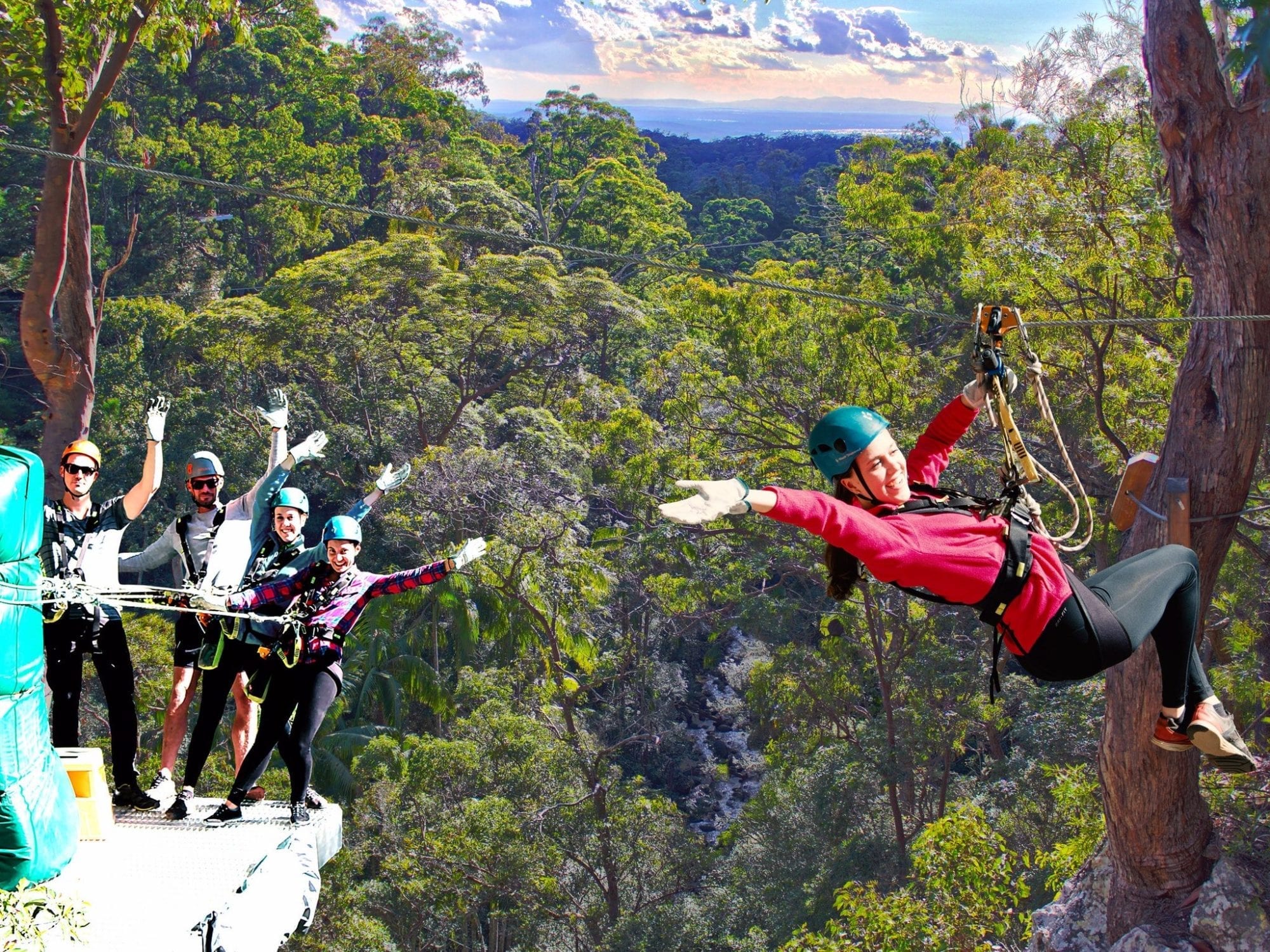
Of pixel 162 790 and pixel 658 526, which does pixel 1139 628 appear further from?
pixel 658 526

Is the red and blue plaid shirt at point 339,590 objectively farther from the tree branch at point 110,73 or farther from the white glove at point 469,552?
the tree branch at point 110,73

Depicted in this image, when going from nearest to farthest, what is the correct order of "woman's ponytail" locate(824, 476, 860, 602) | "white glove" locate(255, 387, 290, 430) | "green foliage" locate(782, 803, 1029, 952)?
"woman's ponytail" locate(824, 476, 860, 602)
"white glove" locate(255, 387, 290, 430)
"green foliage" locate(782, 803, 1029, 952)

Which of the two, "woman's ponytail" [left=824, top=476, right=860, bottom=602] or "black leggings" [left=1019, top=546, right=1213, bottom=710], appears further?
"woman's ponytail" [left=824, top=476, right=860, bottom=602]

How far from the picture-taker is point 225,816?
170 inches

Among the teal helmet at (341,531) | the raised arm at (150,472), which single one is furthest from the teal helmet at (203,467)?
the teal helmet at (341,531)

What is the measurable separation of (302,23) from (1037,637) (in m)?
33.9

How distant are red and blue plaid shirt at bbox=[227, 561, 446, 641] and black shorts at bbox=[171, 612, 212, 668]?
49cm

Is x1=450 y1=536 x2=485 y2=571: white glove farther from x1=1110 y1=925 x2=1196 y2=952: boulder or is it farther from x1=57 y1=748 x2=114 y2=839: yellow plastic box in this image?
x1=1110 y1=925 x2=1196 y2=952: boulder

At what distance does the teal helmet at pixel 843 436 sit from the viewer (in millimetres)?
2932

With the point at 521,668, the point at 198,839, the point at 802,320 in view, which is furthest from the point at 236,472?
the point at 198,839

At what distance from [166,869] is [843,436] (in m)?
2.72

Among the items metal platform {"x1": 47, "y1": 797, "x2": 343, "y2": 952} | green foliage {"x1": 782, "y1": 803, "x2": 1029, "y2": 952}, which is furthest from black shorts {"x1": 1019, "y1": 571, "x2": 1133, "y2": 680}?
green foliage {"x1": 782, "y1": 803, "x2": 1029, "y2": 952}

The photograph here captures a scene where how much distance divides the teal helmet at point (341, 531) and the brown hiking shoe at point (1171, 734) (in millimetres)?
2635

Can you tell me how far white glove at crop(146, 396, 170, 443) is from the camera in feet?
14.5
